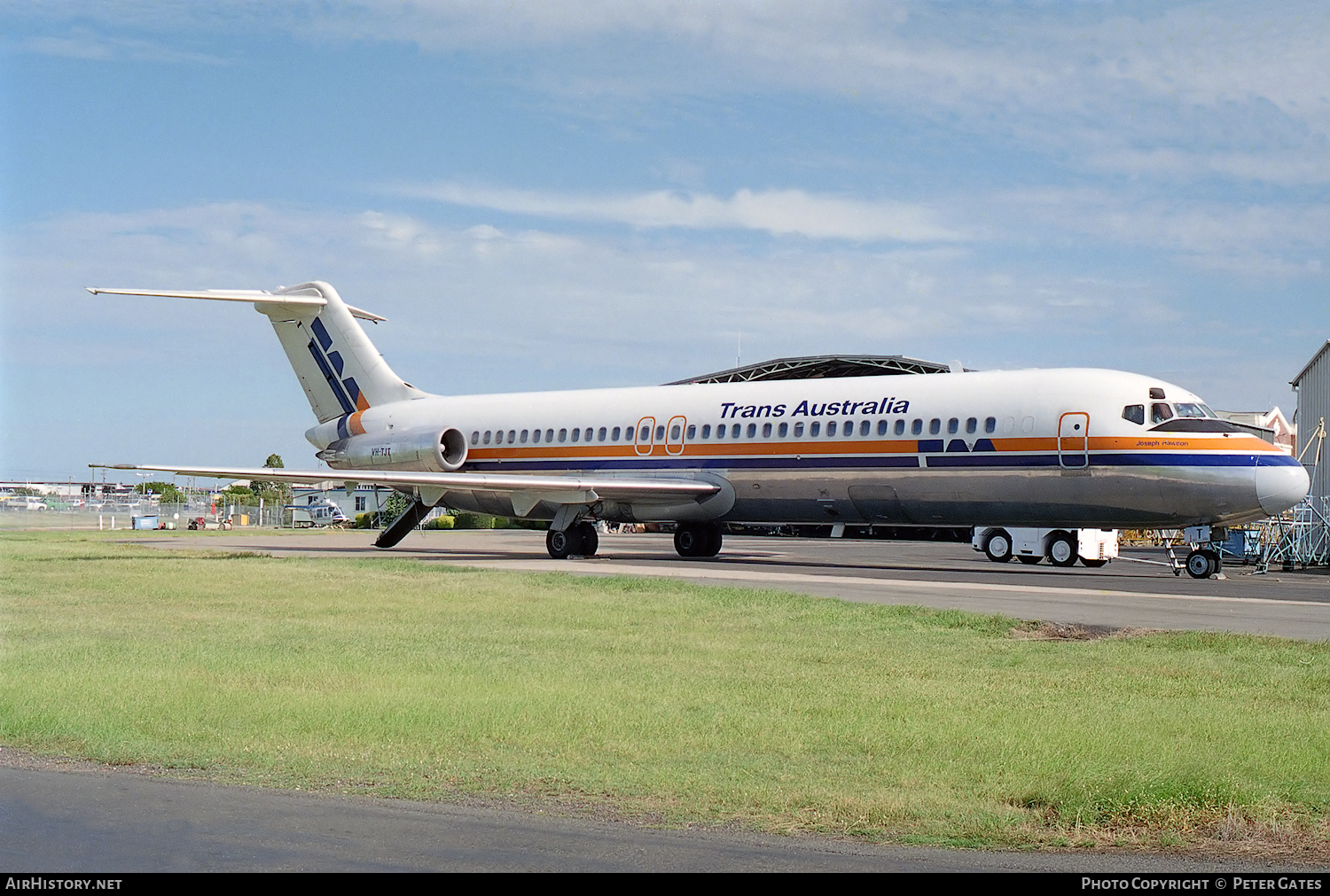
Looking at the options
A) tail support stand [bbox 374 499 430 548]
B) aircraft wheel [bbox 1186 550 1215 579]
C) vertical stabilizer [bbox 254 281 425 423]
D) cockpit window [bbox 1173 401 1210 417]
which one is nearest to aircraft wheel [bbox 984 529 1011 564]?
aircraft wheel [bbox 1186 550 1215 579]

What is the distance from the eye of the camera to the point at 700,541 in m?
33.3

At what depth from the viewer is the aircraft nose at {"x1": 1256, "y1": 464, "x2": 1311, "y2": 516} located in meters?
23.7

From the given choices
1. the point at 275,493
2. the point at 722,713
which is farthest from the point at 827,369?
the point at 275,493

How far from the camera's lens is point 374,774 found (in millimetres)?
7191

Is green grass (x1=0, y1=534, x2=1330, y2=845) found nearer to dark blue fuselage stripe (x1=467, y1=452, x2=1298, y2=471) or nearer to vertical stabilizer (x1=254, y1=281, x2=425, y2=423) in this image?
dark blue fuselage stripe (x1=467, y1=452, x2=1298, y2=471)

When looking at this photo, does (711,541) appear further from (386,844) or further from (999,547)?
(386,844)

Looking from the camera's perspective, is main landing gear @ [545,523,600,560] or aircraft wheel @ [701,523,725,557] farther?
aircraft wheel @ [701,523,725,557]

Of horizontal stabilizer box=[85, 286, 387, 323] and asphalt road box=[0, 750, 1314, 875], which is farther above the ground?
horizontal stabilizer box=[85, 286, 387, 323]

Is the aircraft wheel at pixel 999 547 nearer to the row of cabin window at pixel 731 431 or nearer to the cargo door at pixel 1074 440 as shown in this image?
the row of cabin window at pixel 731 431

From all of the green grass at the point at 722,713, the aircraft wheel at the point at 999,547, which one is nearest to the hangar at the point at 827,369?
the aircraft wheel at the point at 999,547

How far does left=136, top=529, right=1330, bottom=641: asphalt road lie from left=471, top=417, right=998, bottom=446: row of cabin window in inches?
115

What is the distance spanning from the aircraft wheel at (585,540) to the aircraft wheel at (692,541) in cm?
237
